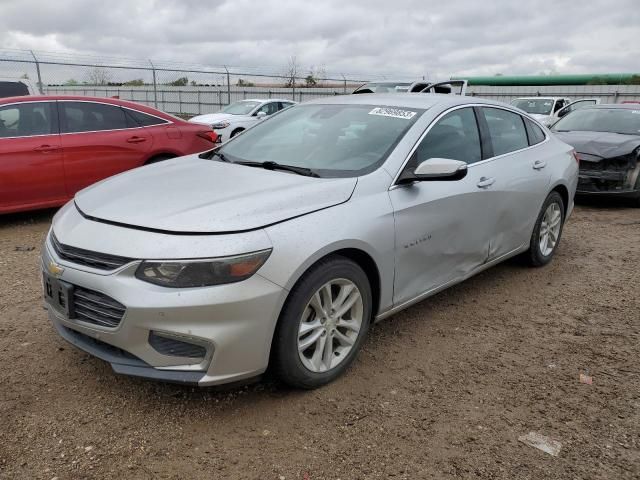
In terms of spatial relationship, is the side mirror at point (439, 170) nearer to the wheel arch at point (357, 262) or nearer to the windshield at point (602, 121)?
the wheel arch at point (357, 262)

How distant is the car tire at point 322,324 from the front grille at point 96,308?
743mm

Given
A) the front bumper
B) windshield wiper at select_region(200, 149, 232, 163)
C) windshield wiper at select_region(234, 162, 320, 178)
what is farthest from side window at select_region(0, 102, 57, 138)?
the front bumper

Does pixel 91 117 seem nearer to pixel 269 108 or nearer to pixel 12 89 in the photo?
pixel 12 89

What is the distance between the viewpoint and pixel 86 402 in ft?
9.03

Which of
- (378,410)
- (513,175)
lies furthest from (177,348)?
(513,175)

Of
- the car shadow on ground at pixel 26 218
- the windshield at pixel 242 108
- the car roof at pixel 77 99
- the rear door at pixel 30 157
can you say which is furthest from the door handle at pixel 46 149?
the windshield at pixel 242 108

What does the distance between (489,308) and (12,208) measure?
16.4 feet

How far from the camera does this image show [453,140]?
12.4 feet

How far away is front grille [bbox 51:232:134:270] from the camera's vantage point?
2.46 m

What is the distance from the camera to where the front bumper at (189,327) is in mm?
2367

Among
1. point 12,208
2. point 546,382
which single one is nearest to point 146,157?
point 12,208

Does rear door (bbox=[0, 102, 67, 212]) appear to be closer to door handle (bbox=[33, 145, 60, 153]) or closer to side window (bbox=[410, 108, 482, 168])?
door handle (bbox=[33, 145, 60, 153])

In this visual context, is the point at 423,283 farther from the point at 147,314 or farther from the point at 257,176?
the point at 147,314

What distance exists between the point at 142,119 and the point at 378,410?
208 inches
